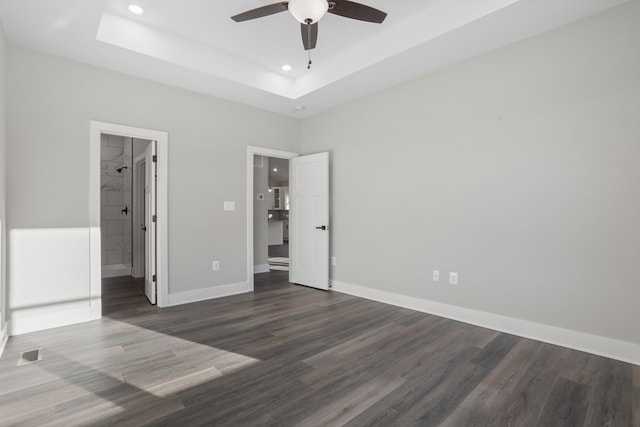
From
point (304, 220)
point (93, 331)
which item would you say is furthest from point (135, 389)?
point (304, 220)

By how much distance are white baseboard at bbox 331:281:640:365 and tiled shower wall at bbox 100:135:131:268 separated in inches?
192

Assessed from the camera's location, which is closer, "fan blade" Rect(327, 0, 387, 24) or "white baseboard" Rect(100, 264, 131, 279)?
"fan blade" Rect(327, 0, 387, 24)

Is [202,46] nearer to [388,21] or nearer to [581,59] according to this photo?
[388,21]

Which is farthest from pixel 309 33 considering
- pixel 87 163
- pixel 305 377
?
pixel 87 163

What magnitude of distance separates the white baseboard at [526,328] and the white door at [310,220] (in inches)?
40.0

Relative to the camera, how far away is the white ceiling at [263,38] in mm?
2713

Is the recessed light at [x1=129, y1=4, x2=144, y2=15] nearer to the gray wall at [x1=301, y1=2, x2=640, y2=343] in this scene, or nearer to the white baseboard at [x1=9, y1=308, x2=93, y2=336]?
the gray wall at [x1=301, y1=2, x2=640, y2=343]

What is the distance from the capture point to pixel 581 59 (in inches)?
109

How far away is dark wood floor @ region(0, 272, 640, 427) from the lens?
1845mm

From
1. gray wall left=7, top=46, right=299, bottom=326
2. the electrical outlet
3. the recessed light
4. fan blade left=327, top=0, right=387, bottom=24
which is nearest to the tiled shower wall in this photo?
gray wall left=7, top=46, right=299, bottom=326

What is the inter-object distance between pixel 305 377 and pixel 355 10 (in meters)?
2.76

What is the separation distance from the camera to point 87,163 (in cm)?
346

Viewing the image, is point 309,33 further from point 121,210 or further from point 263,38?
point 121,210

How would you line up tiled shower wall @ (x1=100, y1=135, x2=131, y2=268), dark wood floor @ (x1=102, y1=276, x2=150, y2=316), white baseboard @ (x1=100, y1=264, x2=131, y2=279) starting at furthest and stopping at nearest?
tiled shower wall @ (x1=100, y1=135, x2=131, y2=268) < white baseboard @ (x1=100, y1=264, x2=131, y2=279) < dark wood floor @ (x1=102, y1=276, x2=150, y2=316)
